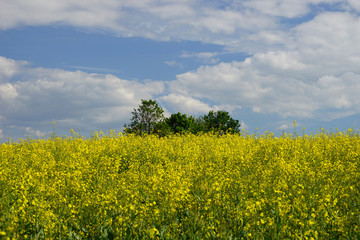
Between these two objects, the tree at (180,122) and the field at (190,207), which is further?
the tree at (180,122)

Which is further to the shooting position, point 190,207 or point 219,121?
point 219,121

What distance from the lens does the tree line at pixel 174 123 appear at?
94.8 ft

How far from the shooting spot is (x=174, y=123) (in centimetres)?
3138

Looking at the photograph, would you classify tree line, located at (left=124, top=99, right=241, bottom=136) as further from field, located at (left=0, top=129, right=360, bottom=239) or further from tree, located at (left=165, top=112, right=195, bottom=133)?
field, located at (left=0, top=129, right=360, bottom=239)

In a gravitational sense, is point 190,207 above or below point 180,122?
below

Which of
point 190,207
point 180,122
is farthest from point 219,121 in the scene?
point 190,207

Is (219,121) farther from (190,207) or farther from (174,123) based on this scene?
(190,207)

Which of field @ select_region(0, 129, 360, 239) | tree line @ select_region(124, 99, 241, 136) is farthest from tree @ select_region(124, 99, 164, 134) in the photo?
field @ select_region(0, 129, 360, 239)

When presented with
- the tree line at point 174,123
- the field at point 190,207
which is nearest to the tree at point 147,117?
the tree line at point 174,123

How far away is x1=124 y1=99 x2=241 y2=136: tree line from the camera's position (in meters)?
28.9

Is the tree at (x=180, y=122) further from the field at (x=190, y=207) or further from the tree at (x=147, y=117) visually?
the field at (x=190, y=207)

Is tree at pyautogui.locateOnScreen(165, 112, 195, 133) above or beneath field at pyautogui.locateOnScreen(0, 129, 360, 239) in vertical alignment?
above

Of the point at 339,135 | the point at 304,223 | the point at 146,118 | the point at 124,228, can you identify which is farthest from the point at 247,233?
the point at 146,118

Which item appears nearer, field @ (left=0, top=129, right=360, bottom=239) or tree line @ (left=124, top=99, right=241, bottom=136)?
field @ (left=0, top=129, right=360, bottom=239)
